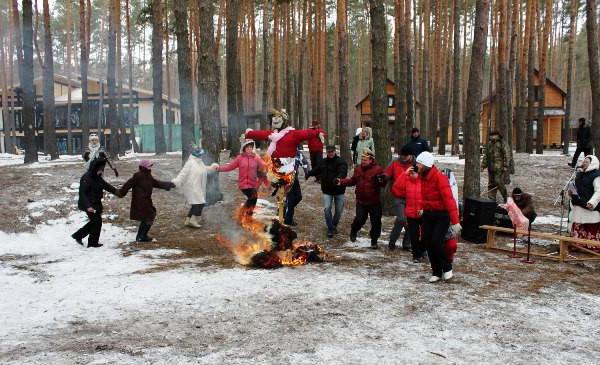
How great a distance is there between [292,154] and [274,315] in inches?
169

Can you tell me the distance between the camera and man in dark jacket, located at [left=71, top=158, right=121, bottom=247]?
29.7 feet

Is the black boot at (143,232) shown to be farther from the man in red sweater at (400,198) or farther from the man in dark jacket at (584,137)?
the man in dark jacket at (584,137)

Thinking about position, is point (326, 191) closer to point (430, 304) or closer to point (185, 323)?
point (430, 304)

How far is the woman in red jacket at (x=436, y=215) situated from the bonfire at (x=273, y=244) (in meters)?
1.86

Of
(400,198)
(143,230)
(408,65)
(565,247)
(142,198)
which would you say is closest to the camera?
(565,247)

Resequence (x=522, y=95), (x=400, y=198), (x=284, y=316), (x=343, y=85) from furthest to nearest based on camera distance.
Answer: (x=522, y=95) → (x=343, y=85) → (x=400, y=198) → (x=284, y=316)

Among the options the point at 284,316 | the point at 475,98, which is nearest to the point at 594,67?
the point at 475,98

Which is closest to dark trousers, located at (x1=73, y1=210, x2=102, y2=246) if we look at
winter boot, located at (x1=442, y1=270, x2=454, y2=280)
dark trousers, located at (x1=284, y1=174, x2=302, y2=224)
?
dark trousers, located at (x1=284, y1=174, x2=302, y2=224)

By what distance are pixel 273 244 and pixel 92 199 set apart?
3625 mm

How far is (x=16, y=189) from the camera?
1320 centimetres

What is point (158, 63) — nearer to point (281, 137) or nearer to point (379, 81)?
Result: point (379, 81)

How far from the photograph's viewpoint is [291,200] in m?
10.7

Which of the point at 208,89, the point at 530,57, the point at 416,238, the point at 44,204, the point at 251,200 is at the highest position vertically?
the point at 530,57

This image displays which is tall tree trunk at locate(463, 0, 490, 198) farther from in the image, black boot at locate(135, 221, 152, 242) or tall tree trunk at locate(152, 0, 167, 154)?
tall tree trunk at locate(152, 0, 167, 154)
